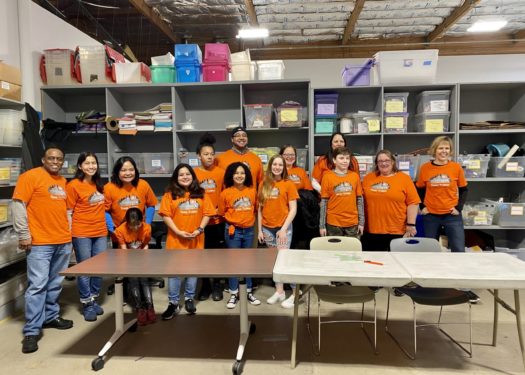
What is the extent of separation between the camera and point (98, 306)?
3334 millimetres

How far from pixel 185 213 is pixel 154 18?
13.5 feet

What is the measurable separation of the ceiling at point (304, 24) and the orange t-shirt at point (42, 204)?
336cm

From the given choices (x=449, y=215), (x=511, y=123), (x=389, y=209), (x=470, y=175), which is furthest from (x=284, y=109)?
(x=511, y=123)

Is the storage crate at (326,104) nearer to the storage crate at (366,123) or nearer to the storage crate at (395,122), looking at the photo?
the storage crate at (366,123)

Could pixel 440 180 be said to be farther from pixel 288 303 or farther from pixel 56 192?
pixel 56 192


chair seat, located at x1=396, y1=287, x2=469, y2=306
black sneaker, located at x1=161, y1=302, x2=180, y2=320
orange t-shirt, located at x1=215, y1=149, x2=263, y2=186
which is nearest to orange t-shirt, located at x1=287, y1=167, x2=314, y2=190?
orange t-shirt, located at x1=215, y1=149, x2=263, y2=186

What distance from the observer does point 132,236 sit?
3.19 metres

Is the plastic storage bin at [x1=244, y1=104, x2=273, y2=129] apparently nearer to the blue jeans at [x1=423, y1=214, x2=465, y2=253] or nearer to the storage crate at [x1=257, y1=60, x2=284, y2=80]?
the storage crate at [x1=257, y1=60, x2=284, y2=80]

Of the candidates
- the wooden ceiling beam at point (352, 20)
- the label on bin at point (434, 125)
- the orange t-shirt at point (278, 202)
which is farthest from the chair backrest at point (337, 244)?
the wooden ceiling beam at point (352, 20)

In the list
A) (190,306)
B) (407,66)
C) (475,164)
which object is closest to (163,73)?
(190,306)

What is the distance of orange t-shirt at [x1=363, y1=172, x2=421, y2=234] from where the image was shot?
3.33 metres

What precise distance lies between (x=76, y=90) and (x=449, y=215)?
4328 mm

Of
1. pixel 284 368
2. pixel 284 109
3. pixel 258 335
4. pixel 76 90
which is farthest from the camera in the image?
pixel 76 90

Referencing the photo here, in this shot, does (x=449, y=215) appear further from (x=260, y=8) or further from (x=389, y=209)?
(x=260, y=8)
